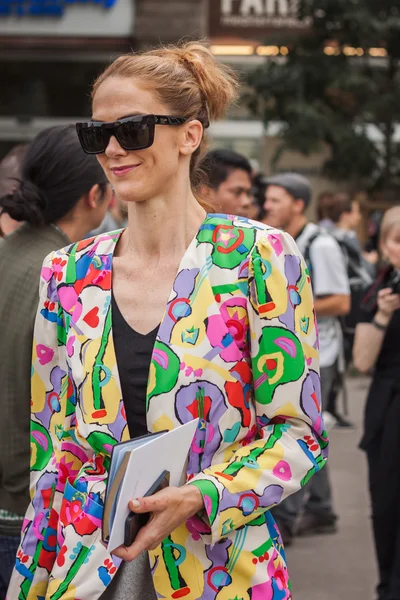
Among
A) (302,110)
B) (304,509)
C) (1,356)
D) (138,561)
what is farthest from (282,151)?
(138,561)

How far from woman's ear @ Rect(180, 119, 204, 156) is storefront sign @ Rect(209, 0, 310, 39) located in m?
12.5

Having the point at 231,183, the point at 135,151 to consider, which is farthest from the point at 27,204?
the point at 231,183

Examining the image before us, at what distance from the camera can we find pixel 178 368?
2.43m

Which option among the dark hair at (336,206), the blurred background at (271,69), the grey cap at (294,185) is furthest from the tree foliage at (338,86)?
the grey cap at (294,185)

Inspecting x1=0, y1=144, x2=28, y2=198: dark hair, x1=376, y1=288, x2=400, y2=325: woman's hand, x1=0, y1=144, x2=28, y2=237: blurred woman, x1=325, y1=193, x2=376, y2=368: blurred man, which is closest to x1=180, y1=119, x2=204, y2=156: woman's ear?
x1=0, y1=144, x2=28, y2=237: blurred woman

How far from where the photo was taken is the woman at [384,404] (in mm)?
5555

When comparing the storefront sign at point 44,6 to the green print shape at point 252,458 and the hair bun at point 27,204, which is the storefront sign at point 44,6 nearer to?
the hair bun at point 27,204

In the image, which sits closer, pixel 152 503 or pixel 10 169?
pixel 152 503

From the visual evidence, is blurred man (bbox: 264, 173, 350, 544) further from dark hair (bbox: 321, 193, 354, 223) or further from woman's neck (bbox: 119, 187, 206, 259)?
woman's neck (bbox: 119, 187, 206, 259)

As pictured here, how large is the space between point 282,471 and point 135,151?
2.47 feet

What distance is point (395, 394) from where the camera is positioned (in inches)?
221

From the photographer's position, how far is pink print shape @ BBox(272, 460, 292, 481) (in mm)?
2424

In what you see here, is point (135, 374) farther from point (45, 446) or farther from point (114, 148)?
point (114, 148)

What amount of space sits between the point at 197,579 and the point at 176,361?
0.45 m
